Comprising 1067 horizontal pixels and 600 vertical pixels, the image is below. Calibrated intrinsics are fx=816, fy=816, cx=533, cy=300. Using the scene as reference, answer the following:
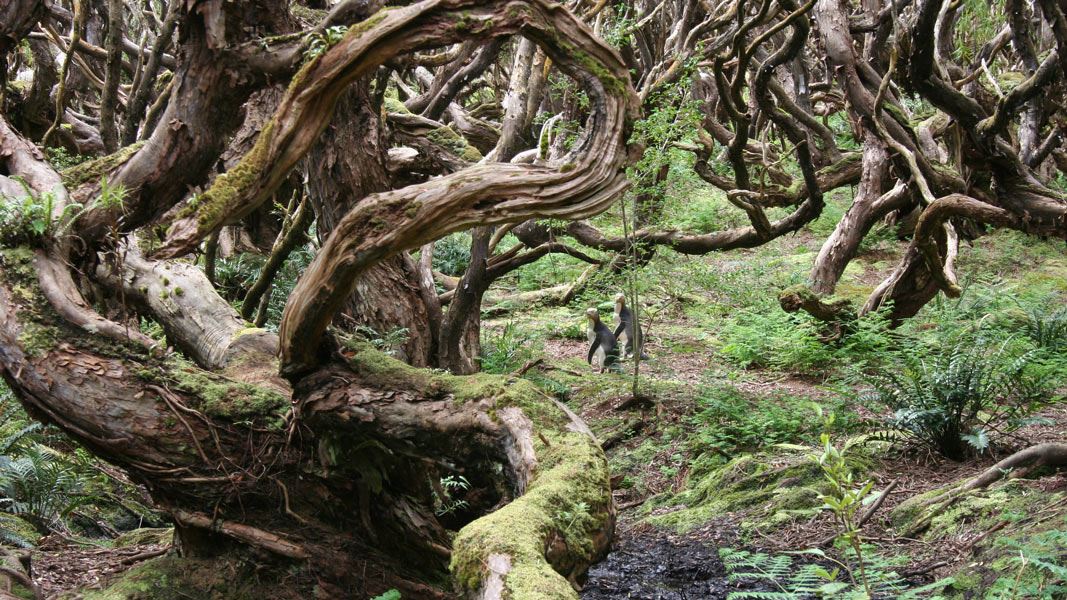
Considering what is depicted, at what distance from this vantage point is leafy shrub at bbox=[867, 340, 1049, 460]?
5.47m

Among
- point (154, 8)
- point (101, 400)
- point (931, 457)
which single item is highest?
point (154, 8)

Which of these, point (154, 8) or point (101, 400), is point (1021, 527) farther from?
point (154, 8)

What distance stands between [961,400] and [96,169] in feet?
18.5

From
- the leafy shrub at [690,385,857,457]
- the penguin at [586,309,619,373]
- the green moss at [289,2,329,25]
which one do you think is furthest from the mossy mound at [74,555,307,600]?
the penguin at [586,309,619,373]

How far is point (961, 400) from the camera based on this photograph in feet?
17.8

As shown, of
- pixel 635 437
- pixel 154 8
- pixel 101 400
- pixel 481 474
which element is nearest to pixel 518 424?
pixel 481 474

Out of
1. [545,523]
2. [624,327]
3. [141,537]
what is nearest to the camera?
[545,523]

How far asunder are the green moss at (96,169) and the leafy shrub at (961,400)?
5.24m

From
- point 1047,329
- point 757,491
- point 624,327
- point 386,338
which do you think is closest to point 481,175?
point 386,338

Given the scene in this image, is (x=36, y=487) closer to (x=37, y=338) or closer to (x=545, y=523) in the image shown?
(x=37, y=338)

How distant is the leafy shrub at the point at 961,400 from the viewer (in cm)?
547

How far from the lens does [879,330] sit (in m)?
7.96

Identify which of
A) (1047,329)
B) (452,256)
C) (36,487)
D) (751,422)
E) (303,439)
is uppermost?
(1047,329)

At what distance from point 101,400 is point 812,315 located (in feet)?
22.5
